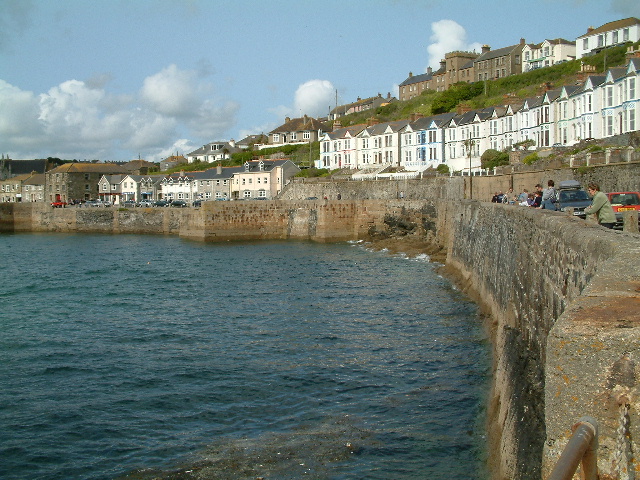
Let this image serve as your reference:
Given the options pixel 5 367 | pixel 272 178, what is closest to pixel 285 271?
pixel 5 367

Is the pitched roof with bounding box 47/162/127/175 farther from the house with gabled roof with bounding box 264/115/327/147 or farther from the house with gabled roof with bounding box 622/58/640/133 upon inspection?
the house with gabled roof with bounding box 622/58/640/133

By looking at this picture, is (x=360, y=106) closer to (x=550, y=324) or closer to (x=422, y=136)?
(x=422, y=136)

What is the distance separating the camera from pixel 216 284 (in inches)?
1291

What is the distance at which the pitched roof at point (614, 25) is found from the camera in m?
77.2

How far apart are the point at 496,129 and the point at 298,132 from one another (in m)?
51.9

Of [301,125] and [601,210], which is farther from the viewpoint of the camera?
[301,125]

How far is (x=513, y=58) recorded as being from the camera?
97.4m

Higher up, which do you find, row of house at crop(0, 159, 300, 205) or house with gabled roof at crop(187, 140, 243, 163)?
house with gabled roof at crop(187, 140, 243, 163)

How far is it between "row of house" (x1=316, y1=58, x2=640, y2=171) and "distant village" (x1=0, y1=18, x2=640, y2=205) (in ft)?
0.34

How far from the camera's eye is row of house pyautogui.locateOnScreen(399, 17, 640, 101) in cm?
8012

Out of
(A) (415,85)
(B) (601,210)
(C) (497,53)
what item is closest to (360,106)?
(A) (415,85)

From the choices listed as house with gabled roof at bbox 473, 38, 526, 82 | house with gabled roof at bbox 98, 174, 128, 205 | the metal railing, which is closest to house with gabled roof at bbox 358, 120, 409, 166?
house with gabled roof at bbox 473, 38, 526, 82

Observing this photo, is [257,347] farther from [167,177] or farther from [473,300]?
[167,177]


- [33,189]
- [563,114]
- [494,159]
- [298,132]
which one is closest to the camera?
[563,114]
